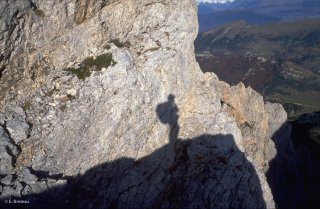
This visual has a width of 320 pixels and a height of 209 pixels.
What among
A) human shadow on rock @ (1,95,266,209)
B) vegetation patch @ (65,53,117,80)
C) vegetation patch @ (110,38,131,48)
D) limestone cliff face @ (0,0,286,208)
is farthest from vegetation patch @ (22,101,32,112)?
vegetation patch @ (110,38,131,48)

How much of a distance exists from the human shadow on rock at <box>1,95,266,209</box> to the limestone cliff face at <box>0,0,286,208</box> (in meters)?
0.09

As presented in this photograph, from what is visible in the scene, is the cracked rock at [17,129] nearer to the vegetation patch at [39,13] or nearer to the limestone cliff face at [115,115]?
the limestone cliff face at [115,115]

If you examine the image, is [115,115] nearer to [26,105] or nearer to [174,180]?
[26,105]

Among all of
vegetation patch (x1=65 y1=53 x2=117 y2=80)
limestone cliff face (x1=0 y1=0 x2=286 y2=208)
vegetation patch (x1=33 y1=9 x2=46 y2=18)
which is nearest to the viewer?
limestone cliff face (x1=0 y1=0 x2=286 y2=208)

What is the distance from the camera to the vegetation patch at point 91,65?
28266 mm

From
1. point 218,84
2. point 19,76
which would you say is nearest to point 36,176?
point 19,76

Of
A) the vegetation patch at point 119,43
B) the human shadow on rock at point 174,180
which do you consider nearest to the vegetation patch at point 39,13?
the vegetation patch at point 119,43

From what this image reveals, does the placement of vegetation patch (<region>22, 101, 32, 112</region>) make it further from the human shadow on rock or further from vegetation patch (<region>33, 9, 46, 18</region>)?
vegetation patch (<region>33, 9, 46, 18</region>)

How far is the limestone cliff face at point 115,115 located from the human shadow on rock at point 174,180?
88mm

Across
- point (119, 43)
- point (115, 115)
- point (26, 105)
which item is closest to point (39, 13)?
point (119, 43)

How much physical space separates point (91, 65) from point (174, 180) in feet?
40.7

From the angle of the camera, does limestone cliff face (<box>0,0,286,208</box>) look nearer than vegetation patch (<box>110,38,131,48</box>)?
Yes

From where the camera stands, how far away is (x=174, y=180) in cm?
3275

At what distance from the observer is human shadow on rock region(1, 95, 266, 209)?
27062mm
